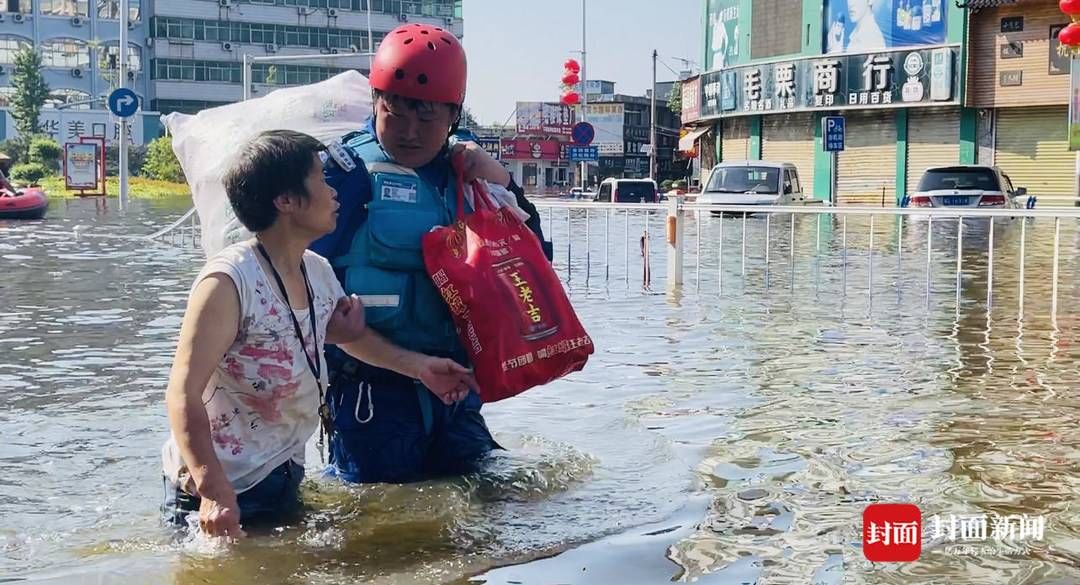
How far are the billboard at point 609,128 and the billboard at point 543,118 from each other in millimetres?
2111

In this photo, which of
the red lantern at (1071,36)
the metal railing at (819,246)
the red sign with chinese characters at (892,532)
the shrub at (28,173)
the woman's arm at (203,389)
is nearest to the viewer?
the woman's arm at (203,389)

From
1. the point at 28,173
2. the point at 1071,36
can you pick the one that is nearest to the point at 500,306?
the point at 1071,36

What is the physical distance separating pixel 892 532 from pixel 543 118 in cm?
8002

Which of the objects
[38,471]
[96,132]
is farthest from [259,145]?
[96,132]

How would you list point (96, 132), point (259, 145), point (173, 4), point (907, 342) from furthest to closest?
point (173, 4) < point (96, 132) < point (907, 342) < point (259, 145)

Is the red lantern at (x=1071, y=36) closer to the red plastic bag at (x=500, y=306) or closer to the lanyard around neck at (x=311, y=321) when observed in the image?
the red plastic bag at (x=500, y=306)

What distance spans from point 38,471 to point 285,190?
8.27 feet

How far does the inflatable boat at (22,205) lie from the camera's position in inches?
1070

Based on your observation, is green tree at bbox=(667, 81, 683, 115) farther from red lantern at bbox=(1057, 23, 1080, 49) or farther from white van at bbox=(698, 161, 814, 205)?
red lantern at bbox=(1057, 23, 1080, 49)

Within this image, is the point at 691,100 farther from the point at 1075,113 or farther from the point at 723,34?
the point at 1075,113

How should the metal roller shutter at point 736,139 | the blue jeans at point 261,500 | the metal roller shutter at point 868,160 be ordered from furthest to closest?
1. the metal roller shutter at point 736,139
2. the metal roller shutter at point 868,160
3. the blue jeans at point 261,500

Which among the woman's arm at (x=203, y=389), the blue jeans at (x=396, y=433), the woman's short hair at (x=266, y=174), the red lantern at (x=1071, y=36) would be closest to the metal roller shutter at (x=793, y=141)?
the red lantern at (x=1071, y=36)

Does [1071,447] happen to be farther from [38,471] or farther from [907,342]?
[38,471]

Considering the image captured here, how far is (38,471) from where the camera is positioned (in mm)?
5215
